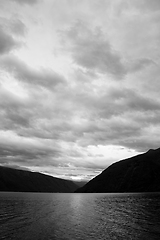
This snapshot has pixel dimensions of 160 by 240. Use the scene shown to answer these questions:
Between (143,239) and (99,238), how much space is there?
772cm

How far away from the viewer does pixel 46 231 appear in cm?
4397

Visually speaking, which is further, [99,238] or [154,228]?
[154,228]

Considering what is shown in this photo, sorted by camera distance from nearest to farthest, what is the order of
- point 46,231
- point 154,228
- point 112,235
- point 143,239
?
point 143,239 < point 112,235 < point 46,231 < point 154,228

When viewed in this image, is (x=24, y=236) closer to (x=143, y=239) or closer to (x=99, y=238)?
(x=99, y=238)

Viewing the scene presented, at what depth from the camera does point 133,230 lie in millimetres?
45750

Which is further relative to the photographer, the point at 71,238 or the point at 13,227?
the point at 13,227

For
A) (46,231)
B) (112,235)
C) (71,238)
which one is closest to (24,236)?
(46,231)

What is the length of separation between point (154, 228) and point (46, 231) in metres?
23.5

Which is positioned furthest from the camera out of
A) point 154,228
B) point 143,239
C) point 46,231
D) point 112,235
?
point 154,228

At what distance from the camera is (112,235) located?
4097 centimetres

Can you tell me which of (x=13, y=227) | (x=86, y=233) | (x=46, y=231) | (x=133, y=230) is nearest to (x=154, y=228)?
(x=133, y=230)

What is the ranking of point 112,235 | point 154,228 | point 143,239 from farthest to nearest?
point 154,228 → point 112,235 → point 143,239

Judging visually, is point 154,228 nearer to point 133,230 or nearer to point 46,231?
point 133,230

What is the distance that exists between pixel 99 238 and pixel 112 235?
406cm
